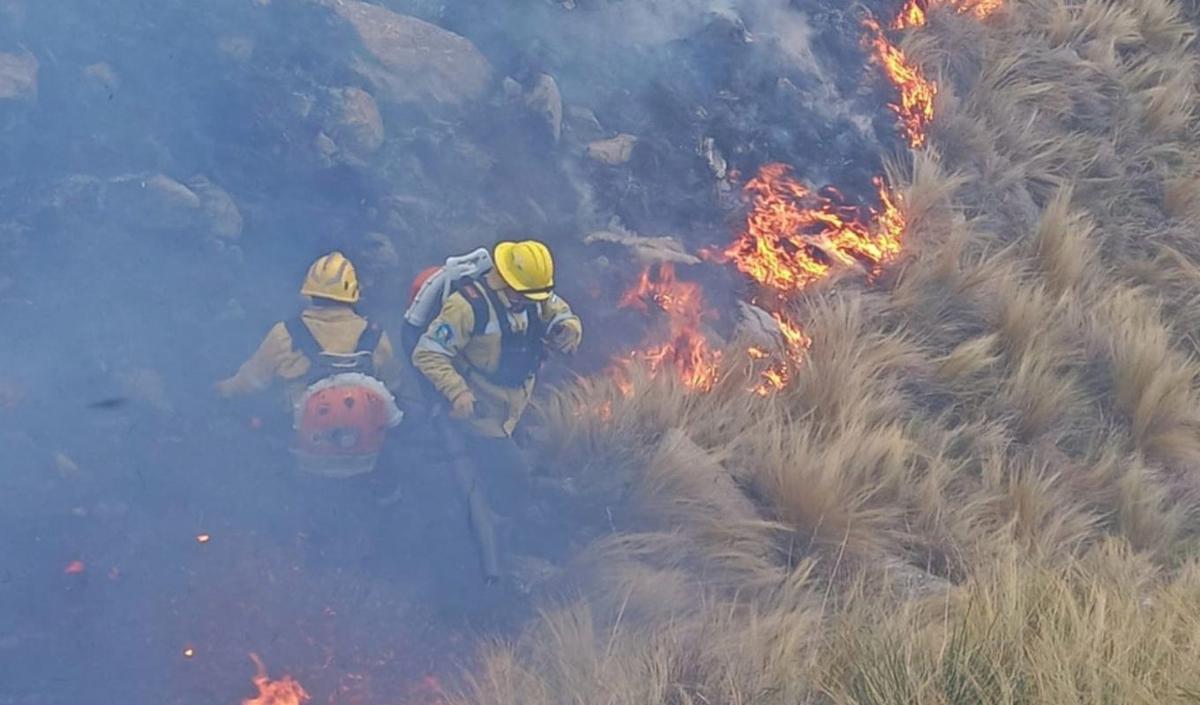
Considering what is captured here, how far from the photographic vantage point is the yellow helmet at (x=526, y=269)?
5.64 m

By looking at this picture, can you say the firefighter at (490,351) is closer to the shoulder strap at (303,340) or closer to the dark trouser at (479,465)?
the dark trouser at (479,465)

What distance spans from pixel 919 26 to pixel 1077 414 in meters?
3.75

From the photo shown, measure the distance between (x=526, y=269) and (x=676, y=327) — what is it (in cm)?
152

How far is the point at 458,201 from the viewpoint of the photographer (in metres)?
7.34

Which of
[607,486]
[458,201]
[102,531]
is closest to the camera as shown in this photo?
[102,531]

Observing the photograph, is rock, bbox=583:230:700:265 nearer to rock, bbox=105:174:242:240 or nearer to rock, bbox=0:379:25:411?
rock, bbox=105:174:242:240

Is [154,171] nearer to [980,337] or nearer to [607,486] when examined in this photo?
[607,486]

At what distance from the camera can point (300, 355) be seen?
582 centimetres

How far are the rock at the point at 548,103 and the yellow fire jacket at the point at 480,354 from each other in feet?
6.73

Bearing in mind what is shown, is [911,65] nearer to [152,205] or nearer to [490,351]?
[490,351]

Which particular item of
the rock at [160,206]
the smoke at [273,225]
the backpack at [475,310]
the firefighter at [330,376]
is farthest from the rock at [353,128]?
the backpack at [475,310]

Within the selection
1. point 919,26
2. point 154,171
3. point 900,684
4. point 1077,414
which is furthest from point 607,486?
point 919,26

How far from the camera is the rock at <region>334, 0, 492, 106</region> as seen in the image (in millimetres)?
7641

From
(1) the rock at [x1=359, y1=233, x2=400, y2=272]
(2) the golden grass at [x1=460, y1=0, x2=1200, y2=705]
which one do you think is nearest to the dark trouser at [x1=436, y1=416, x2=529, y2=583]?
(2) the golden grass at [x1=460, y1=0, x2=1200, y2=705]
